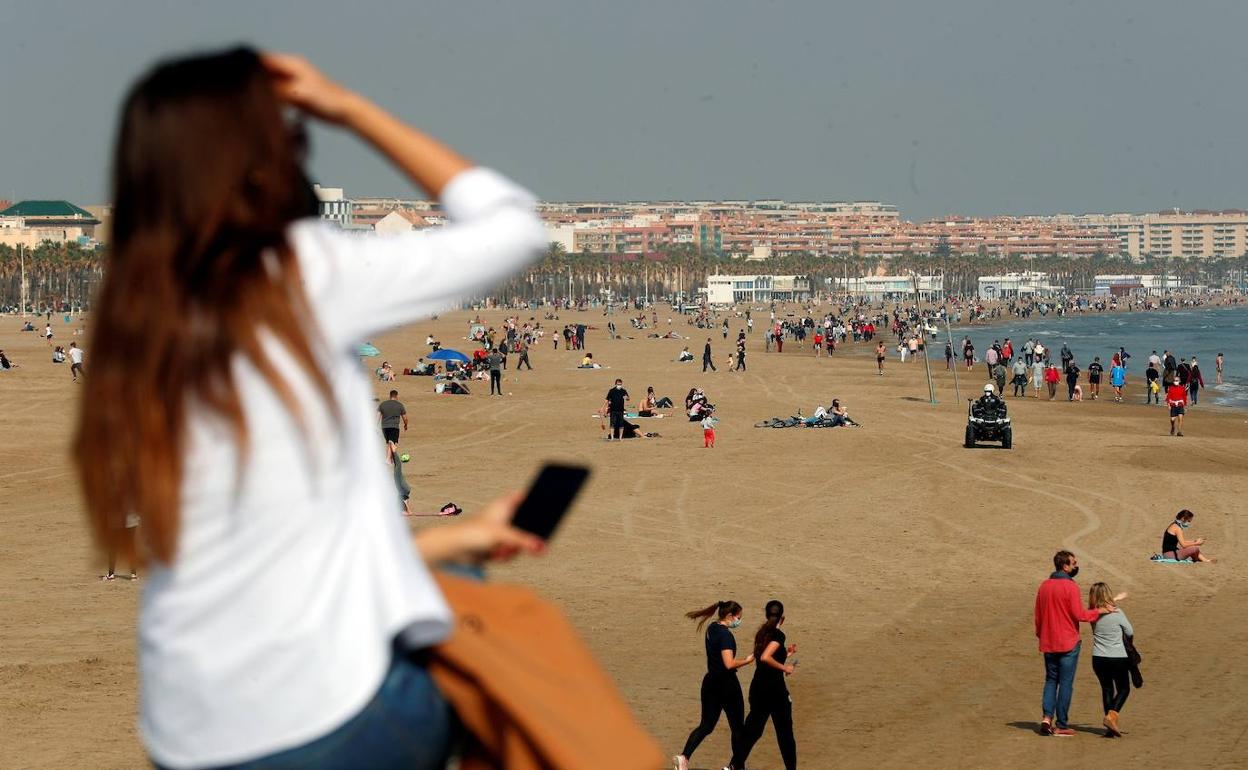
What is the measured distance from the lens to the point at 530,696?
1882mm

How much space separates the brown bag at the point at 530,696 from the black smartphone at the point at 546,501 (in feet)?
0.47

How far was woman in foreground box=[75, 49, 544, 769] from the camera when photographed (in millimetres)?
1791

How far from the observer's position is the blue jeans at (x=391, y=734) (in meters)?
1.81

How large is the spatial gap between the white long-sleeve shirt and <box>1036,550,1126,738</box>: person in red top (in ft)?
40.1

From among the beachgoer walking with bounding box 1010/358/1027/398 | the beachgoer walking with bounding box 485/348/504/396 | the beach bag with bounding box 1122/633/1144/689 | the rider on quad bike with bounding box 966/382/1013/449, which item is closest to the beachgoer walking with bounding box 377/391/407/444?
the rider on quad bike with bounding box 966/382/1013/449

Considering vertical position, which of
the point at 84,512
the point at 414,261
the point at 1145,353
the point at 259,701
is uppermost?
the point at 414,261

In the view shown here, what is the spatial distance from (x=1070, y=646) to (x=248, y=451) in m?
12.4

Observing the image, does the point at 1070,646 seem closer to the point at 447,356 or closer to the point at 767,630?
the point at 767,630

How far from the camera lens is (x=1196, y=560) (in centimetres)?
2153

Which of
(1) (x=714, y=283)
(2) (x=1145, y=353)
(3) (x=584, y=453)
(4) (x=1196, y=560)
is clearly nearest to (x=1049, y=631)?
(4) (x=1196, y=560)

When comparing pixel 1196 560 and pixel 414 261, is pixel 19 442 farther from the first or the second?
pixel 414 261

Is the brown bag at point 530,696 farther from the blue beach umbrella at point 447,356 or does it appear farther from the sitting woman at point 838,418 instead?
the blue beach umbrella at point 447,356

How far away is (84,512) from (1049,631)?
1236 cm

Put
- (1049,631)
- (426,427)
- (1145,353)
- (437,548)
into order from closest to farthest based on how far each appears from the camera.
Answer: (437,548)
(1049,631)
(426,427)
(1145,353)
